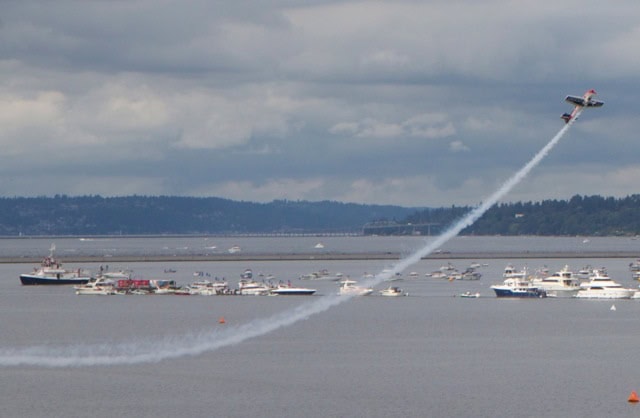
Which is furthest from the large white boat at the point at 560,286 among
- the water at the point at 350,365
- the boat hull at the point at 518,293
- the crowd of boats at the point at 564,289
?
the water at the point at 350,365

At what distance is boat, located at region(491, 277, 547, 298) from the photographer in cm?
17288

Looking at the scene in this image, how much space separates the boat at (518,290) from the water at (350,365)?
11.3 m

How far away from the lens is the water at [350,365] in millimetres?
81688

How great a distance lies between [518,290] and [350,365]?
7664 centimetres

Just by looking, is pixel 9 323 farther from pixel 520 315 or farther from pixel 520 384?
pixel 520 384

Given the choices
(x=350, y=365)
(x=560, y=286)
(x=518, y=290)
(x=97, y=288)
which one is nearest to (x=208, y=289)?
(x=97, y=288)

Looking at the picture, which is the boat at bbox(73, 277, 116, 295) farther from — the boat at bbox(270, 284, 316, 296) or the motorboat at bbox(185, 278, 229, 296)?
the boat at bbox(270, 284, 316, 296)

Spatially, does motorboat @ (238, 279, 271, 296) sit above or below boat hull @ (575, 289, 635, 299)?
below

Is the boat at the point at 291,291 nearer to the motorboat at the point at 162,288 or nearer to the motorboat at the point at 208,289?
the motorboat at the point at 208,289

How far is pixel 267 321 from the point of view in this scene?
5472 inches

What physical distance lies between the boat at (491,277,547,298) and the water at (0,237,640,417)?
11286mm

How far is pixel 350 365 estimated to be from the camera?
3957 inches

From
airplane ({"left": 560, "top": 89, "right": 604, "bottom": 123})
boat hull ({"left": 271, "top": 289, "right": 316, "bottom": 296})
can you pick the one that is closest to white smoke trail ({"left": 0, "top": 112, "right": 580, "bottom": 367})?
airplane ({"left": 560, "top": 89, "right": 604, "bottom": 123})

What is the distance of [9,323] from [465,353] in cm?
5501
